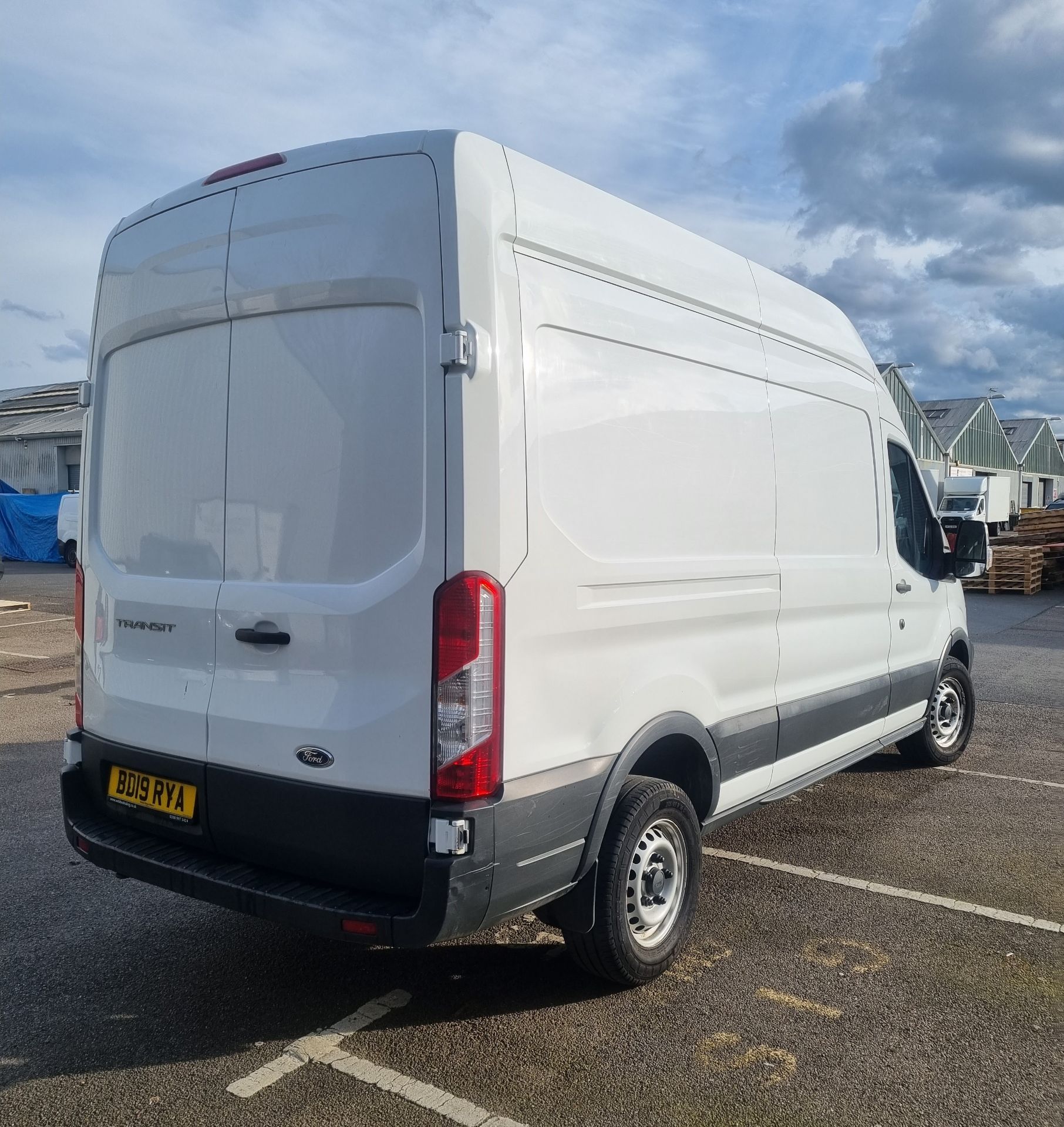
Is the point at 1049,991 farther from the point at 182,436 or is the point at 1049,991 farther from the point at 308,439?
the point at 182,436

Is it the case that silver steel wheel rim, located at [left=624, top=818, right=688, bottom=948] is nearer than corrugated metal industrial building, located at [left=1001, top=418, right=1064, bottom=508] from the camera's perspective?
Yes

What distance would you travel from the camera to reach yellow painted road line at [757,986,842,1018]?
3.51 m

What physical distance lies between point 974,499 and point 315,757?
4246 centimetres

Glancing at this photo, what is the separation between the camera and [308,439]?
3205 millimetres

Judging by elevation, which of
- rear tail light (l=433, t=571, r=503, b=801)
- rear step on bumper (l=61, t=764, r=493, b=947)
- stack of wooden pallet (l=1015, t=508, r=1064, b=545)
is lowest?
rear step on bumper (l=61, t=764, r=493, b=947)

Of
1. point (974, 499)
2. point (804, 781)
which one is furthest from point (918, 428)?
point (804, 781)

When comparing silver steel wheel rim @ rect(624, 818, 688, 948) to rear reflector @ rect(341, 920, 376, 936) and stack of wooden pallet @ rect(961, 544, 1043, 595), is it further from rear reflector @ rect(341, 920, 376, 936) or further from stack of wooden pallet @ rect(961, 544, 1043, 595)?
stack of wooden pallet @ rect(961, 544, 1043, 595)

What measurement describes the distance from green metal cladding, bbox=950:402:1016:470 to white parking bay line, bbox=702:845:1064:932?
62670mm

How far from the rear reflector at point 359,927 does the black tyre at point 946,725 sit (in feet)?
14.7

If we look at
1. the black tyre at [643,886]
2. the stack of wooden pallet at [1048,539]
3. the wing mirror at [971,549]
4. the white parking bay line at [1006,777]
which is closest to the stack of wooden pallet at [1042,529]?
the stack of wooden pallet at [1048,539]

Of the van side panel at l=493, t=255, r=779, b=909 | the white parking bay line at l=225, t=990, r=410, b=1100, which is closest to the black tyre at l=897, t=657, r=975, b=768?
the van side panel at l=493, t=255, r=779, b=909

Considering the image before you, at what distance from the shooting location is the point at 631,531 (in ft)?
11.6

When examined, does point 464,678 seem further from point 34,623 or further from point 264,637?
point 34,623

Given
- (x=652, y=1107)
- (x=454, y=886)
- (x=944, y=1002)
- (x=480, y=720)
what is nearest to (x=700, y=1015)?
(x=652, y=1107)
